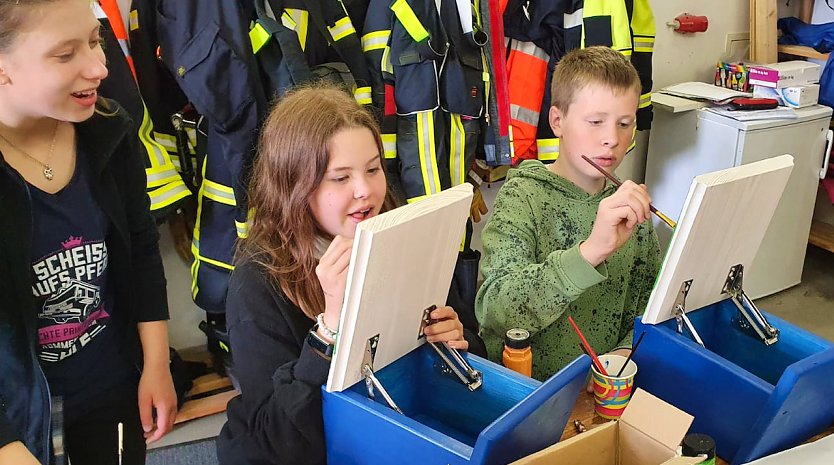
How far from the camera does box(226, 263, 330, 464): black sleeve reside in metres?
0.96

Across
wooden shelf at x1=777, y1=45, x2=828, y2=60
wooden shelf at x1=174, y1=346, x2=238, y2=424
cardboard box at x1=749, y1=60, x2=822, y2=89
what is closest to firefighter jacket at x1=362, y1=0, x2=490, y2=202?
wooden shelf at x1=174, y1=346, x2=238, y2=424

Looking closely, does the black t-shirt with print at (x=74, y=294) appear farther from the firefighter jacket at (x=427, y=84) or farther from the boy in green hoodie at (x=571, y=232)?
the firefighter jacket at (x=427, y=84)

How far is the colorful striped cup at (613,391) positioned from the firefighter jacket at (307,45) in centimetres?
A: 135

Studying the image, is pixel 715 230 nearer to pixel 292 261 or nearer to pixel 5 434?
pixel 292 261

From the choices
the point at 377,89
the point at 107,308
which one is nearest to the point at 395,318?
the point at 107,308

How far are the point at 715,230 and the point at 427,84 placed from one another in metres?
1.48

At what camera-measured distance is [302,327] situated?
1.16 metres

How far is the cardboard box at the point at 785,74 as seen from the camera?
3004mm

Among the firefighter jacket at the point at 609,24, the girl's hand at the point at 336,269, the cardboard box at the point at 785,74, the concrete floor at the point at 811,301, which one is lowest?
the concrete floor at the point at 811,301

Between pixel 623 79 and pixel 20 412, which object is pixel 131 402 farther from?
pixel 623 79

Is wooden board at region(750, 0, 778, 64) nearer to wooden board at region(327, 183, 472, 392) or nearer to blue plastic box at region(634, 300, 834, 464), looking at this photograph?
blue plastic box at region(634, 300, 834, 464)

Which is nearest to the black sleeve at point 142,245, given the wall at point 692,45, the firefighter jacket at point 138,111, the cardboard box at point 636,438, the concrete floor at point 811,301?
the firefighter jacket at point 138,111

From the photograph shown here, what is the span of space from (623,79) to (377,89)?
40.4 inches

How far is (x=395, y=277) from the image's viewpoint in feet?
2.83
